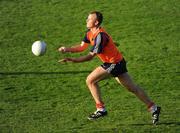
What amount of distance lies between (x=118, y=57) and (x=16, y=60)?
5334 millimetres

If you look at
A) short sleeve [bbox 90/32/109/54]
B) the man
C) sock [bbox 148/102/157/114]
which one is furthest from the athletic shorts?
sock [bbox 148/102/157/114]

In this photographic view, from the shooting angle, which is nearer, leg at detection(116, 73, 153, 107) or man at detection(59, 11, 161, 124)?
man at detection(59, 11, 161, 124)

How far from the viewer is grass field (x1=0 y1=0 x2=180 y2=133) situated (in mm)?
11789

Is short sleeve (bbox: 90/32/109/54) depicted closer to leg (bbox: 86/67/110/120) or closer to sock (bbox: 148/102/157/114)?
leg (bbox: 86/67/110/120)

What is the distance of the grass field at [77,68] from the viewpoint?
11.8m

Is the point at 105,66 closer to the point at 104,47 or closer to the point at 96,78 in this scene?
the point at 96,78

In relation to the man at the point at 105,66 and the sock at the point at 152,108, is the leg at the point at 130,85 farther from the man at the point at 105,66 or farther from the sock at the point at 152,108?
the sock at the point at 152,108

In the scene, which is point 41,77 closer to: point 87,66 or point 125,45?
point 87,66

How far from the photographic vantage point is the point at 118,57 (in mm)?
11484

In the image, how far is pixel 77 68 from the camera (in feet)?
50.9

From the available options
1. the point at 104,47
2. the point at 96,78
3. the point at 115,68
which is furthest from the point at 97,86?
the point at 104,47

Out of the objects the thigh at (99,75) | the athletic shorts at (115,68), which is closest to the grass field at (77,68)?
the thigh at (99,75)

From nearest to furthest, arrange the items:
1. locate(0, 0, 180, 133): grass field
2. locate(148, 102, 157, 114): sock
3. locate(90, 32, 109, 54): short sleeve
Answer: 1. locate(90, 32, 109, 54): short sleeve
2. locate(148, 102, 157, 114): sock
3. locate(0, 0, 180, 133): grass field

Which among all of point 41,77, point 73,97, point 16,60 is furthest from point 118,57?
point 16,60
